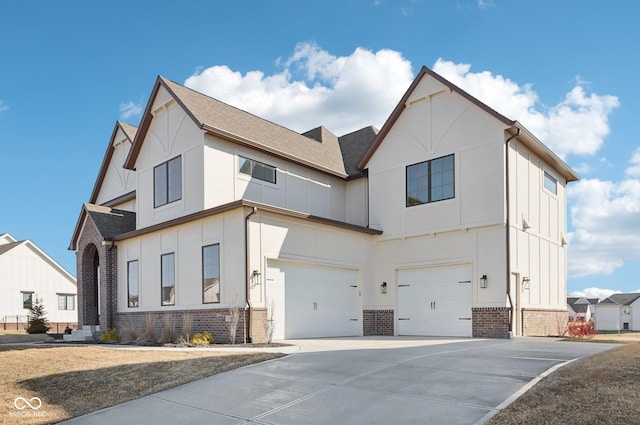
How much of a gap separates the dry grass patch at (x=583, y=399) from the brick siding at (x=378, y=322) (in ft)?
38.4

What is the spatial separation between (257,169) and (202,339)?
7.33m

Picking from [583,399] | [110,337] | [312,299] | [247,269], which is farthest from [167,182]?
[583,399]

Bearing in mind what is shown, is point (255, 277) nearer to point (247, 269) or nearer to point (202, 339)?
point (247, 269)

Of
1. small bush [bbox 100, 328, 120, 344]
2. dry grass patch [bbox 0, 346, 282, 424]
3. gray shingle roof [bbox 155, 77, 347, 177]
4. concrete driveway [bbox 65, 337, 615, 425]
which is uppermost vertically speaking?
gray shingle roof [bbox 155, 77, 347, 177]

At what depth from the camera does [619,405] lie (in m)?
6.84

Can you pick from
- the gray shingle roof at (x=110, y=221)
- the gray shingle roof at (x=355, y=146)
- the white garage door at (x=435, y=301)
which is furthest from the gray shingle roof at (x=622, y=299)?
the gray shingle roof at (x=110, y=221)

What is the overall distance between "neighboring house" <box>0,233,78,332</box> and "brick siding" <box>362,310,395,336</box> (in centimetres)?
2656

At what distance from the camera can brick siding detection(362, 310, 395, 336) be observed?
20.8 m

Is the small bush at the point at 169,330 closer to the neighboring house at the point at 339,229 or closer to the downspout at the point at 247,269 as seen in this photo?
the neighboring house at the point at 339,229

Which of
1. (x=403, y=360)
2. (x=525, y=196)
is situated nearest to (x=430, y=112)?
(x=525, y=196)

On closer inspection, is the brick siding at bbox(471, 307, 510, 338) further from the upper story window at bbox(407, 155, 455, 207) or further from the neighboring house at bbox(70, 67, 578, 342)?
the upper story window at bbox(407, 155, 455, 207)

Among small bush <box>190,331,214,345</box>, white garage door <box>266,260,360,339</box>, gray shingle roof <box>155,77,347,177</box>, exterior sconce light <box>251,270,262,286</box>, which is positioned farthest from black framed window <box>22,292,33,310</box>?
exterior sconce light <box>251,270,262,286</box>

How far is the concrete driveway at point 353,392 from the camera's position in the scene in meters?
7.50

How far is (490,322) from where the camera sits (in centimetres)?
1800
